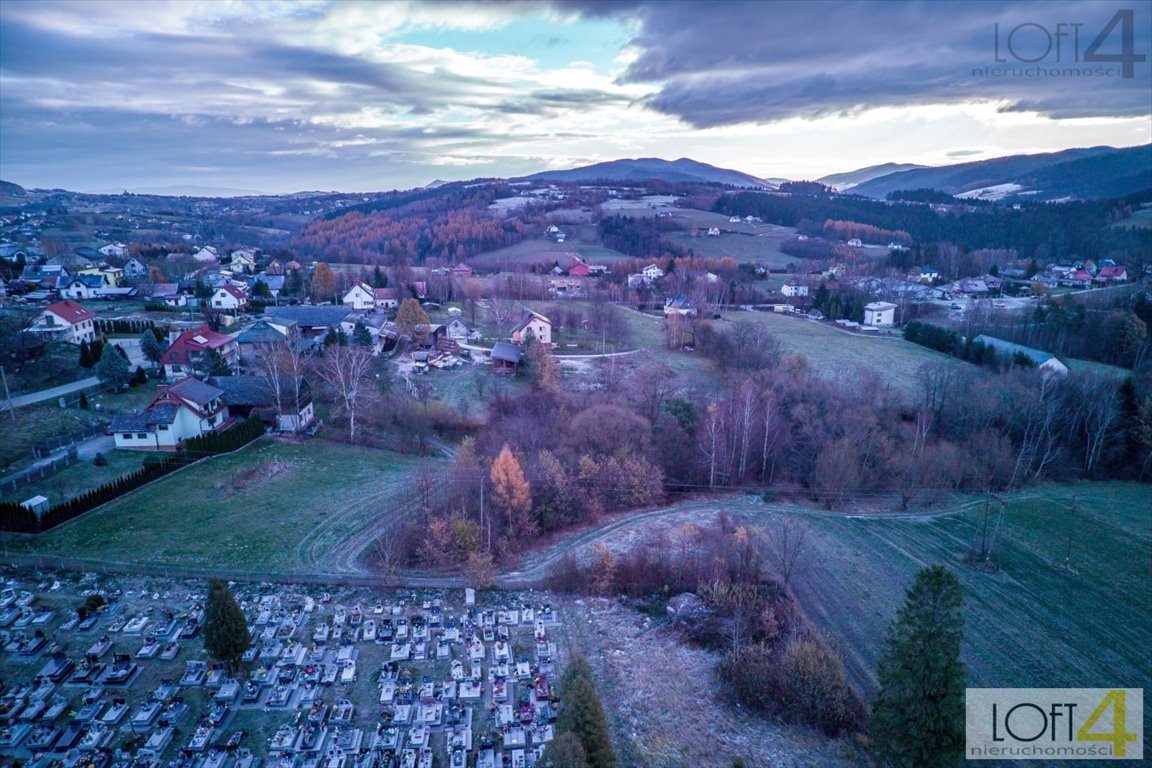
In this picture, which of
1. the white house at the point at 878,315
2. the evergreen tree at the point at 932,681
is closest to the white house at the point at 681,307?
the white house at the point at 878,315

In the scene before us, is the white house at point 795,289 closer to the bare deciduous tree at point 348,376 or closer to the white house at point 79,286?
the bare deciduous tree at point 348,376

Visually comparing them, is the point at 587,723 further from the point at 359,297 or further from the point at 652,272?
the point at 652,272

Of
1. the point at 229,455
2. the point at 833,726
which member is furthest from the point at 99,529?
the point at 833,726

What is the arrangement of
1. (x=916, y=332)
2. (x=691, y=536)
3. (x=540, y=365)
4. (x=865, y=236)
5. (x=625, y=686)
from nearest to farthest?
(x=625, y=686) → (x=691, y=536) → (x=540, y=365) → (x=916, y=332) → (x=865, y=236)

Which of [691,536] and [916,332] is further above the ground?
[916,332]

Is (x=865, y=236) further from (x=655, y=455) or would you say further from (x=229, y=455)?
(x=229, y=455)

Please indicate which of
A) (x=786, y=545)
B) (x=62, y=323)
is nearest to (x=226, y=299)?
(x=62, y=323)
